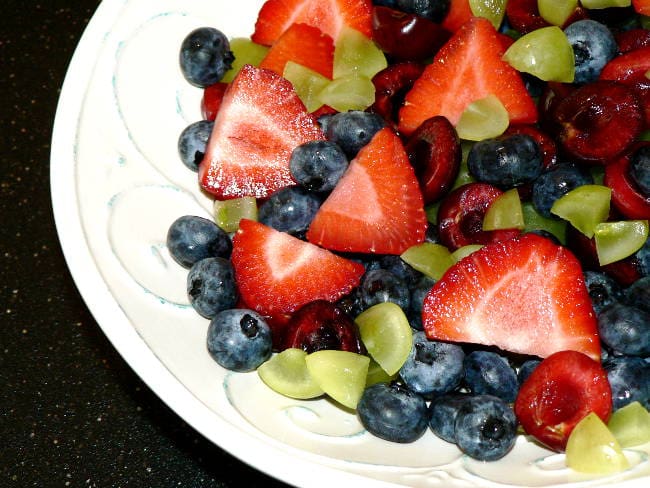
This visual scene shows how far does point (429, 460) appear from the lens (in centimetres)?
130

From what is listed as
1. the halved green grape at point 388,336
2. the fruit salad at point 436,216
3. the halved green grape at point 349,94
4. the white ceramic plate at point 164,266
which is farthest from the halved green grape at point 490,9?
the halved green grape at point 388,336

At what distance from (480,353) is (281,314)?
346mm

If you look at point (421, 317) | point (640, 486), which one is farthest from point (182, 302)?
point (640, 486)

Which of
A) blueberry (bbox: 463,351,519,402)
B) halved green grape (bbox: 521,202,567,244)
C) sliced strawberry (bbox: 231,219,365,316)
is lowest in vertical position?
blueberry (bbox: 463,351,519,402)

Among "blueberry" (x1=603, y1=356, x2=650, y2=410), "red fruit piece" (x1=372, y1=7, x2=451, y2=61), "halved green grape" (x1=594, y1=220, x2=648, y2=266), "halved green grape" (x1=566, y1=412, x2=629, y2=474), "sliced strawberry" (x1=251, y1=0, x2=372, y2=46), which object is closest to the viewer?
"halved green grape" (x1=566, y1=412, x2=629, y2=474)

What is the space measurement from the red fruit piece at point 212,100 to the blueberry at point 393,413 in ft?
2.20

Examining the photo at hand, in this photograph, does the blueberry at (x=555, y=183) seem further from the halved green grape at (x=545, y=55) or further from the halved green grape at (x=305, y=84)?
the halved green grape at (x=305, y=84)

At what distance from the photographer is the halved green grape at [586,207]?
140 cm

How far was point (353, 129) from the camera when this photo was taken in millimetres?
1514

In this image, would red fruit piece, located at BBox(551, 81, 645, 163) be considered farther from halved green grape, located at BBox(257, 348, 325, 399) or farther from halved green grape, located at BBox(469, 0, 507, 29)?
halved green grape, located at BBox(257, 348, 325, 399)

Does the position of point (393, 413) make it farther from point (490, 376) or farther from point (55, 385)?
point (55, 385)

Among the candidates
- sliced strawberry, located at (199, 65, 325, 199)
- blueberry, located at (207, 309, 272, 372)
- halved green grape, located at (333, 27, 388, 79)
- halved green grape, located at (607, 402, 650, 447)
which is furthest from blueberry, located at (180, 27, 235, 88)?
halved green grape, located at (607, 402, 650, 447)

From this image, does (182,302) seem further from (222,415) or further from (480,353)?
(480,353)

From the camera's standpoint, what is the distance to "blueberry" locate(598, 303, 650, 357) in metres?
1.30
